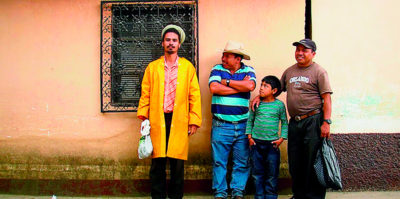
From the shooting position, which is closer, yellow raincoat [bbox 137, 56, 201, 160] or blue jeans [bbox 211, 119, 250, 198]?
yellow raincoat [bbox 137, 56, 201, 160]

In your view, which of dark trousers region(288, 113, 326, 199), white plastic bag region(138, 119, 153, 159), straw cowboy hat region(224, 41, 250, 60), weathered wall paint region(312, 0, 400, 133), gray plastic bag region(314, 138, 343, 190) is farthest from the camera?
weathered wall paint region(312, 0, 400, 133)

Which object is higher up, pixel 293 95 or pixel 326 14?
pixel 326 14

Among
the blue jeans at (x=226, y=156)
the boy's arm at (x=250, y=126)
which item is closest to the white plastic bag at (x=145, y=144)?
the blue jeans at (x=226, y=156)

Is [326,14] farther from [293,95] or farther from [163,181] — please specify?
[163,181]

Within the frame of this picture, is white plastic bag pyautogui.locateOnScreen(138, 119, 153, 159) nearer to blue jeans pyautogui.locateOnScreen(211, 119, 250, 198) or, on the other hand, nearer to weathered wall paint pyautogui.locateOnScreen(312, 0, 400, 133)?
blue jeans pyautogui.locateOnScreen(211, 119, 250, 198)

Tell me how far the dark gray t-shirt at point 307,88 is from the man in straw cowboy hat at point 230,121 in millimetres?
459

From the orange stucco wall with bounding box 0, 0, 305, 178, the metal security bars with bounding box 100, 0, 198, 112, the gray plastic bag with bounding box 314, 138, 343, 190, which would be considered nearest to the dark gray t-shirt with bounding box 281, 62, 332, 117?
the gray plastic bag with bounding box 314, 138, 343, 190

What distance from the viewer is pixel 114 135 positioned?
14.4 feet

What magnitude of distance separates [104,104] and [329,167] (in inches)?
108

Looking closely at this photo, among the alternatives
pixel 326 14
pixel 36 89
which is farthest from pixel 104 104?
pixel 326 14

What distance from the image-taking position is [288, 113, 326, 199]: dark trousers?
12.0ft

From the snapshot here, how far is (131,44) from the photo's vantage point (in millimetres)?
4398

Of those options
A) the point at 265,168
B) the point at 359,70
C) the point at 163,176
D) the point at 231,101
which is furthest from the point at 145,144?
the point at 359,70

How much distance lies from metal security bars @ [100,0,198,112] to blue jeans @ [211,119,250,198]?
100 cm
